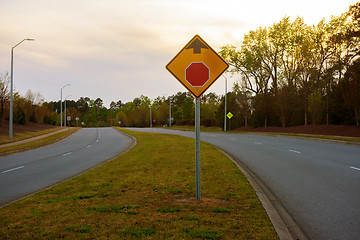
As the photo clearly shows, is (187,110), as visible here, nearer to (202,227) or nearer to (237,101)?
(237,101)

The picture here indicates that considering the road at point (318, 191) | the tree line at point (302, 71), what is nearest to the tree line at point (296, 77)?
the tree line at point (302, 71)

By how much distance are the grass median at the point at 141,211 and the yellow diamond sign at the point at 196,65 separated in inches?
92.1

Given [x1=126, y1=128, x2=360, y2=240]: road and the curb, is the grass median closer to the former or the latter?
the curb

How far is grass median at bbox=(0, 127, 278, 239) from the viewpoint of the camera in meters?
4.51

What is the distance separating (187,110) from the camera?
93.1 m

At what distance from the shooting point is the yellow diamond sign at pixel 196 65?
6145mm

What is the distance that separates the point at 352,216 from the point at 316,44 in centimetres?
4016

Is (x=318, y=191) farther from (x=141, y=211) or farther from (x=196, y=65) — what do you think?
(x=141, y=211)

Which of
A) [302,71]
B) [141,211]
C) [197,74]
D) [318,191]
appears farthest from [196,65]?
[302,71]

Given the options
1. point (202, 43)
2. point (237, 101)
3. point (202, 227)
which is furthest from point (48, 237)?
point (237, 101)

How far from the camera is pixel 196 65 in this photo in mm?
6191

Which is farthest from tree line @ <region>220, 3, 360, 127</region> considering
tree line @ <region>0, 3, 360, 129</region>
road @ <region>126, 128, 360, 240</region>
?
road @ <region>126, 128, 360, 240</region>

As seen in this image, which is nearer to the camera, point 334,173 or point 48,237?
point 48,237

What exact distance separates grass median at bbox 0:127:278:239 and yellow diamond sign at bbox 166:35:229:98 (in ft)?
7.67
